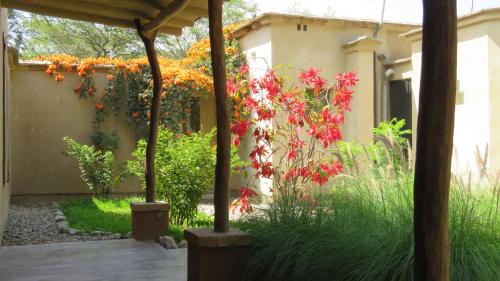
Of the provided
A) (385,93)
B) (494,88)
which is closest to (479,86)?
(494,88)

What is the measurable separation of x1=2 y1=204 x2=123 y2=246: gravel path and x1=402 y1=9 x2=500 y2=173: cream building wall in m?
4.94

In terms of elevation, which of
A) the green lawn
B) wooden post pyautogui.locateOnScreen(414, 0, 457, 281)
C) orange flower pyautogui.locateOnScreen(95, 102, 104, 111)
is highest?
orange flower pyautogui.locateOnScreen(95, 102, 104, 111)

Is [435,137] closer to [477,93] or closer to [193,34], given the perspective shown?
[477,93]

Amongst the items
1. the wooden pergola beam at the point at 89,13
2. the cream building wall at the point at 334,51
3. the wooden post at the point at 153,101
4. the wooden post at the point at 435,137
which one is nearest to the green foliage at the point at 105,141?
the cream building wall at the point at 334,51

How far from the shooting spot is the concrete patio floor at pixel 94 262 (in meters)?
4.71

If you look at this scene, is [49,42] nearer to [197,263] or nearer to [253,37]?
[253,37]

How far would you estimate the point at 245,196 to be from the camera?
643cm

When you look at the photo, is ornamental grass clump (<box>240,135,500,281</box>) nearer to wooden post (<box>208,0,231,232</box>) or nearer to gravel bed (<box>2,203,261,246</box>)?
wooden post (<box>208,0,231,232</box>)

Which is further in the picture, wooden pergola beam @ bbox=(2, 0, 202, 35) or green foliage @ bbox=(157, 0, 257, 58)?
green foliage @ bbox=(157, 0, 257, 58)

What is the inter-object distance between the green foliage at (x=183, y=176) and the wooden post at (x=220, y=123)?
3647 mm

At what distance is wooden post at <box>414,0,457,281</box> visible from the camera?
2150 mm

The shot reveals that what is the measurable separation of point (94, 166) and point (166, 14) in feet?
17.5

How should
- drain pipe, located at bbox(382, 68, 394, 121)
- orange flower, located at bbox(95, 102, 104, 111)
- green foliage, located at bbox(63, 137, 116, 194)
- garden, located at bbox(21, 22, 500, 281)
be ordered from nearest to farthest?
garden, located at bbox(21, 22, 500, 281)
green foliage, located at bbox(63, 137, 116, 194)
drain pipe, located at bbox(382, 68, 394, 121)
orange flower, located at bbox(95, 102, 104, 111)

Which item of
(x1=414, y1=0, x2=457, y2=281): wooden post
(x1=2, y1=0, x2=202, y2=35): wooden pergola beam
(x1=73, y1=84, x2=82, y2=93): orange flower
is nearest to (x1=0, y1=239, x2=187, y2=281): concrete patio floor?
(x1=2, y1=0, x2=202, y2=35): wooden pergola beam
